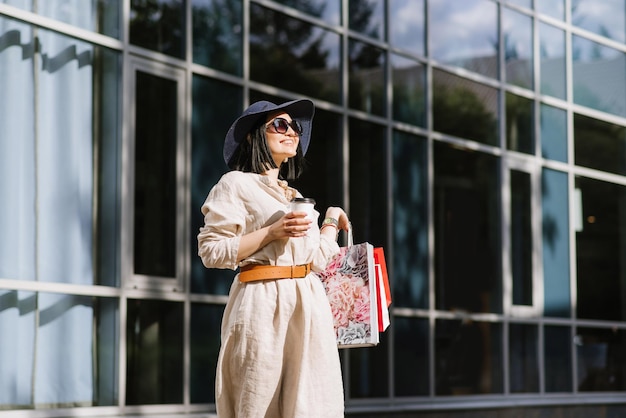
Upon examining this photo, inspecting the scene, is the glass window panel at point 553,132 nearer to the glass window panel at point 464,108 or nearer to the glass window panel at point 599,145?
the glass window panel at point 599,145

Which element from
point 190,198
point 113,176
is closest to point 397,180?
point 190,198

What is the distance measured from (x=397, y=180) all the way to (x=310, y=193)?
1.55 m

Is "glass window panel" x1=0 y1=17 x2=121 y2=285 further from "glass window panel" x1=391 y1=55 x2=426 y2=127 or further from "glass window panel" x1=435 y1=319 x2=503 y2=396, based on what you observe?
"glass window panel" x1=435 y1=319 x2=503 y2=396

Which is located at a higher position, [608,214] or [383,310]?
[608,214]

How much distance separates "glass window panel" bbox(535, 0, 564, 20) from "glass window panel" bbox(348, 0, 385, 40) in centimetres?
309

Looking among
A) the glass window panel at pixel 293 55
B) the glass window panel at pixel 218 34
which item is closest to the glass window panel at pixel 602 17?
the glass window panel at pixel 293 55

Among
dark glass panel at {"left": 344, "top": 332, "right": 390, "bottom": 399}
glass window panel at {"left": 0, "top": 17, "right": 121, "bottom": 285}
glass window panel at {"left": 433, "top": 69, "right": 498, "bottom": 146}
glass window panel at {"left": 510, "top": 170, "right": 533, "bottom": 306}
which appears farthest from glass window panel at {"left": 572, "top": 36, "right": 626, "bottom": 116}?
glass window panel at {"left": 0, "top": 17, "right": 121, "bottom": 285}

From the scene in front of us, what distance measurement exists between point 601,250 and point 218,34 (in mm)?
6963

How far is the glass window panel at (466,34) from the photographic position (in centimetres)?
1289

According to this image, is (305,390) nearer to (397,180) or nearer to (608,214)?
(397,180)

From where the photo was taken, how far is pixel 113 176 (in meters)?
8.69

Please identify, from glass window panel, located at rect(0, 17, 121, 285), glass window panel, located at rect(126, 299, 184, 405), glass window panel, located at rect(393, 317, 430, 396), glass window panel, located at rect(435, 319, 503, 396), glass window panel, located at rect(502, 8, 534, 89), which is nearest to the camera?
glass window panel, located at rect(0, 17, 121, 285)

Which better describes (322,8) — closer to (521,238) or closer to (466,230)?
(466,230)

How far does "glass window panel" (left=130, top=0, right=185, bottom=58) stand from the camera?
8.99 m
